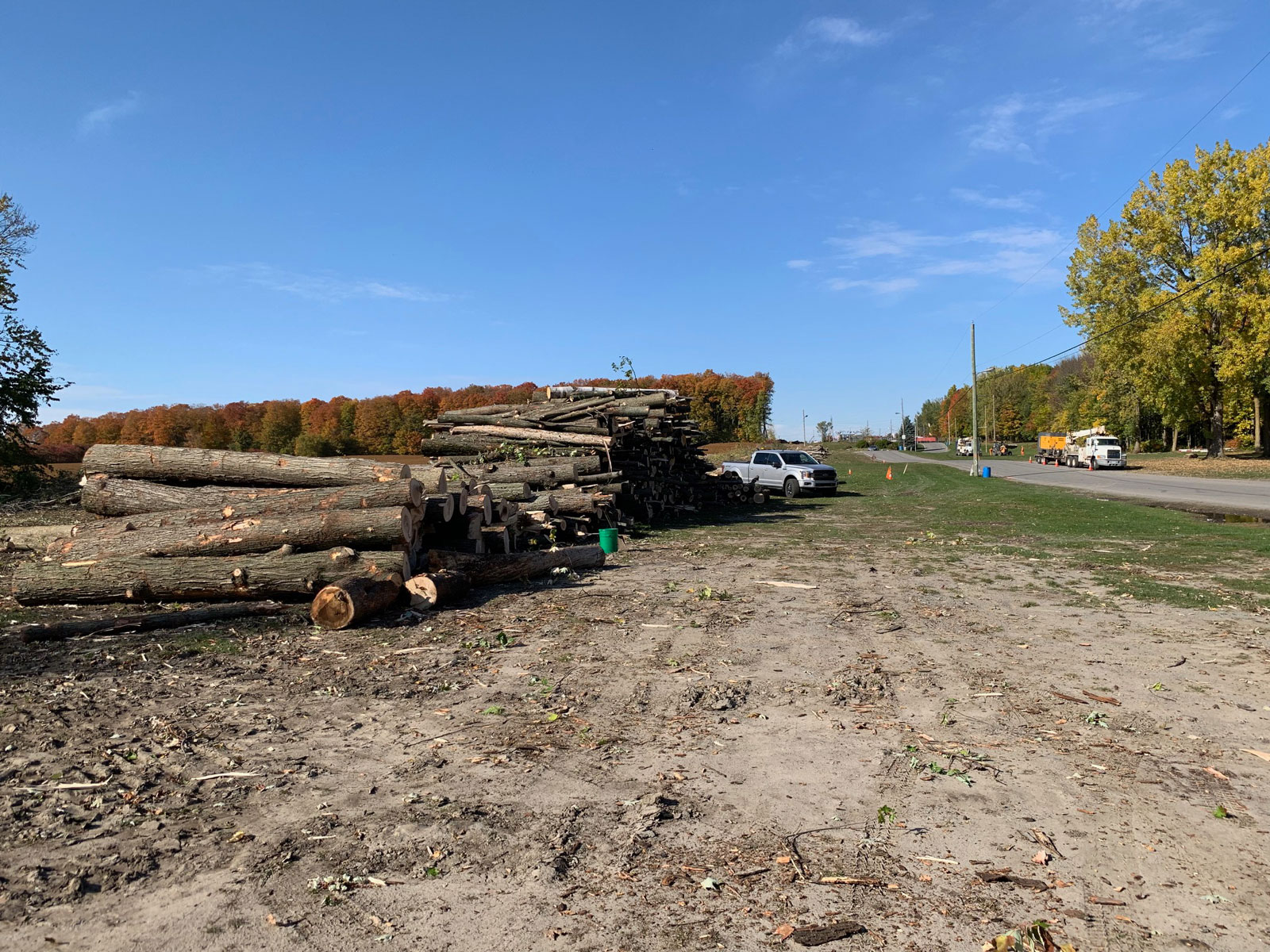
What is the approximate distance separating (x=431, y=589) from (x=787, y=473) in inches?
809

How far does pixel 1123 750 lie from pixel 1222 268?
47.6m

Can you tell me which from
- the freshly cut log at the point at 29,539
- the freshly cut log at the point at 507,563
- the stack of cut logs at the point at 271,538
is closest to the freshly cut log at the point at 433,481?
the stack of cut logs at the point at 271,538

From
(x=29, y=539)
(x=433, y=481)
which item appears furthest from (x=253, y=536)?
(x=29, y=539)

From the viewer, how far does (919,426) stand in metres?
181

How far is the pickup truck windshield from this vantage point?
2828cm

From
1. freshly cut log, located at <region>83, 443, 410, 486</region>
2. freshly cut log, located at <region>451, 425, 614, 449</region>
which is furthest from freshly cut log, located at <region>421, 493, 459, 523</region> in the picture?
freshly cut log, located at <region>451, 425, 614, 449</region>

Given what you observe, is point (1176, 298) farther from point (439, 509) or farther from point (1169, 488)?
point (439, 509)

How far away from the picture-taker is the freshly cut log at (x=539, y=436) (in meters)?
18.4

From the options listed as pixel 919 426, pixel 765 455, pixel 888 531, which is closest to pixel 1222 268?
pixel 765 455

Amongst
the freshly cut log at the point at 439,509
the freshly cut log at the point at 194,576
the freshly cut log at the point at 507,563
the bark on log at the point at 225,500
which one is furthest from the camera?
the freshly cut log at the point at 439,509

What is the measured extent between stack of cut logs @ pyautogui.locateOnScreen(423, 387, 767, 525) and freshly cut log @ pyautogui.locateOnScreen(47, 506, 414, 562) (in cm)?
638

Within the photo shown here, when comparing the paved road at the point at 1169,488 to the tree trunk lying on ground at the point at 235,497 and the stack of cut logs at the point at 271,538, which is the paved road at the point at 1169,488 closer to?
the stack of cut logs at the point at 271,538

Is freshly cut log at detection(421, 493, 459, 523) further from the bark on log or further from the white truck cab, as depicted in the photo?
the white truck cab

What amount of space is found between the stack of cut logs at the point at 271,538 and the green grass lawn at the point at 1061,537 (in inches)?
225
